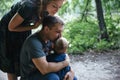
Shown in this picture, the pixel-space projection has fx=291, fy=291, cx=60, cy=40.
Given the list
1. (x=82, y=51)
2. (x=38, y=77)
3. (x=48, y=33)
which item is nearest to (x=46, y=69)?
(x=38, y=77)

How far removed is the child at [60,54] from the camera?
2.48 m

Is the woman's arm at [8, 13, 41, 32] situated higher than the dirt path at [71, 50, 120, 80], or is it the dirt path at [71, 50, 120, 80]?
the woman's arm at [8, 13, 41, 32]

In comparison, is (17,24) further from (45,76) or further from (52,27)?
(45,76)

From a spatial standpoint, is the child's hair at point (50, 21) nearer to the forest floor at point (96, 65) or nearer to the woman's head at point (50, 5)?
the woman's head at point (50, 5)

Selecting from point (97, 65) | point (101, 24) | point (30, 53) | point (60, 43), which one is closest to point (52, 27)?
point (60, 43)

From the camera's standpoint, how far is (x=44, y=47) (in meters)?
2.56

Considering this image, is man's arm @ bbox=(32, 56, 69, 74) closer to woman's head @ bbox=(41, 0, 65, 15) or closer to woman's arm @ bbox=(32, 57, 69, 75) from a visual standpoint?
woman's arm @ bbox=(32, 57, 69, 75)

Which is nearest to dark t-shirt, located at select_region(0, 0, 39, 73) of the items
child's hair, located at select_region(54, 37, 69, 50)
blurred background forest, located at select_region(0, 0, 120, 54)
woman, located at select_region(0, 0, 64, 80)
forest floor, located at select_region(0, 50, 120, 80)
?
woman, located at select_region(0, 0, 64, 80)

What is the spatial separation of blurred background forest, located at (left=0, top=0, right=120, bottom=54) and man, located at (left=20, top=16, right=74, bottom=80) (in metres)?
3.35

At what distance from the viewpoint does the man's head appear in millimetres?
2400

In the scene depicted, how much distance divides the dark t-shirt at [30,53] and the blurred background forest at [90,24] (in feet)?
11.0

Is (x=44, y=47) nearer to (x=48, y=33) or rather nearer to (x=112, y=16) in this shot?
(x=48, y=33)

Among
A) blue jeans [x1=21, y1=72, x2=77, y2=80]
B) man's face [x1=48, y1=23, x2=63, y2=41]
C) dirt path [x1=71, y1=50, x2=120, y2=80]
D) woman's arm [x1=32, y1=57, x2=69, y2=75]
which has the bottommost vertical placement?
dirt path [x1=71, y1=50, x2=120, y2=80]

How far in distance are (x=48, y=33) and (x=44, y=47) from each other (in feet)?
0.60
